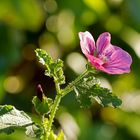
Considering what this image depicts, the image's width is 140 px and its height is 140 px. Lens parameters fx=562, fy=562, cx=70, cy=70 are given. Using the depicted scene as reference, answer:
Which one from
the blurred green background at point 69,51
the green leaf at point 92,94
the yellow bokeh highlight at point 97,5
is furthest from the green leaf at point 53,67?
the yellow bokeh highlight at point 97,5

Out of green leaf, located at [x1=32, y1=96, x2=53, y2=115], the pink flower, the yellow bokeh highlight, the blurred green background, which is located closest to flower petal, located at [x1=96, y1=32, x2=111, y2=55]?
the pink flower

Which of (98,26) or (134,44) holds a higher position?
(98,26)

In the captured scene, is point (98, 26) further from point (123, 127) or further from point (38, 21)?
point (123, 127)

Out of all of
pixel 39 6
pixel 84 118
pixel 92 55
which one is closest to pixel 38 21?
pixel 39 6

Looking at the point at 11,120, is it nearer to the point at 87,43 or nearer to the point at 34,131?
the point at 34,131

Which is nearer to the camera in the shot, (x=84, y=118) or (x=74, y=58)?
(x=84, y=118)

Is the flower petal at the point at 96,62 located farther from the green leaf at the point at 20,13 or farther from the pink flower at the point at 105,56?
the green leaf at the point at 20,13

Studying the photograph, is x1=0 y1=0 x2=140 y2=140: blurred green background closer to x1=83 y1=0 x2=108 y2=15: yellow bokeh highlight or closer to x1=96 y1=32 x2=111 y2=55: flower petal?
x1=83 y1=0 x2=108 y2=15: yellow bokeh highlight
